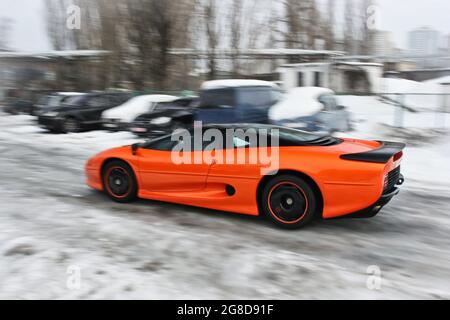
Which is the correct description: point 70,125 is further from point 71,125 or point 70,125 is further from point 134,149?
point 134,149

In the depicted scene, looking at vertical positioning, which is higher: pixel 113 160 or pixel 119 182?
pixel 113 160

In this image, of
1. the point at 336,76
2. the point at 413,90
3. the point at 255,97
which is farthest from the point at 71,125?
the point at 413,90

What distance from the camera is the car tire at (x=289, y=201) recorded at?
4586 mm

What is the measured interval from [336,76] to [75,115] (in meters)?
14.3

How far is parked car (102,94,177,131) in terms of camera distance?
1287 centimetres

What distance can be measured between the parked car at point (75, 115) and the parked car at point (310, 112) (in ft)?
19.8

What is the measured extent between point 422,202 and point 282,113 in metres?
4.73

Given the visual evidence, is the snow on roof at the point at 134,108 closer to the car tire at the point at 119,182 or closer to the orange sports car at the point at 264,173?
the car tire at the point at 119,182

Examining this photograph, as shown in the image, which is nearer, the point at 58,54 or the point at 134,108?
the point at 134,108

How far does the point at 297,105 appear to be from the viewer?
10.6 meters

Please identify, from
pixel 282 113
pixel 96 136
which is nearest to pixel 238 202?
pixel 282 113

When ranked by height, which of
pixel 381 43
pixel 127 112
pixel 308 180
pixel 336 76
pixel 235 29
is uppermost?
pixel 381 43

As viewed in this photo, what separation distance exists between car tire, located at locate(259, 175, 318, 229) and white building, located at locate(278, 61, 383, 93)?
1744 cm

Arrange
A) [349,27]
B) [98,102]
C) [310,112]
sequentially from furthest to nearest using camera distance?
[349,27]
[98,102]
[310,112]
